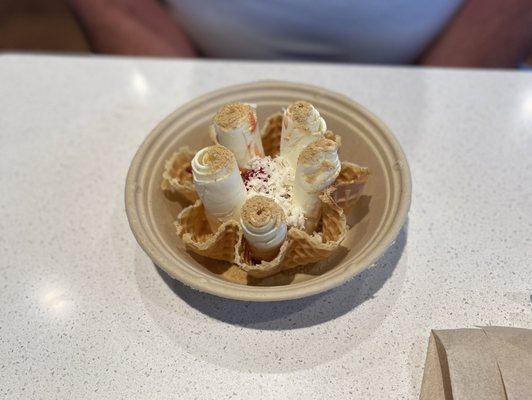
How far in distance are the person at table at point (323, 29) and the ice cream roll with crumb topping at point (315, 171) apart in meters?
0.63

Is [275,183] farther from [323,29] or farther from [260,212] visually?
[323,29]

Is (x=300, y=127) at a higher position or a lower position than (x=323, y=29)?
lower

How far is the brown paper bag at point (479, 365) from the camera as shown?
2.09 feet

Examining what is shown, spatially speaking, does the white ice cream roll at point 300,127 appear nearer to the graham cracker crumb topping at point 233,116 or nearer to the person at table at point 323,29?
the graham cracker crumb topping at point 233,116

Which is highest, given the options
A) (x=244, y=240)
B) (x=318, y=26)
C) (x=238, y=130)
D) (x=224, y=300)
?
(x=318, y=26)

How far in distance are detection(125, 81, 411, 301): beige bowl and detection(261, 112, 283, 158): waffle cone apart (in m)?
0.04

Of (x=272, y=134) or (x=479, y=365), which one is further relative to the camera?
(x=272, y=134)

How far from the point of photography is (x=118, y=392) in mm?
737

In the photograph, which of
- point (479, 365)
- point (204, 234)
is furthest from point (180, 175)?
point (479, 365)

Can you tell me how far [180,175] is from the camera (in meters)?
0.89

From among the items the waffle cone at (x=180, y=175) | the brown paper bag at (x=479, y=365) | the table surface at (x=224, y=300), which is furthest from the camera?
the waffle cone at (x=180, y=175)

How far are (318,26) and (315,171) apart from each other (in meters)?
0.67

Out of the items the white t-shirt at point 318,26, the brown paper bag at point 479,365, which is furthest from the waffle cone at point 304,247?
the white t-shirt at point 318,26

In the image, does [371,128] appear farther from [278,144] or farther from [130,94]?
[130,94]
